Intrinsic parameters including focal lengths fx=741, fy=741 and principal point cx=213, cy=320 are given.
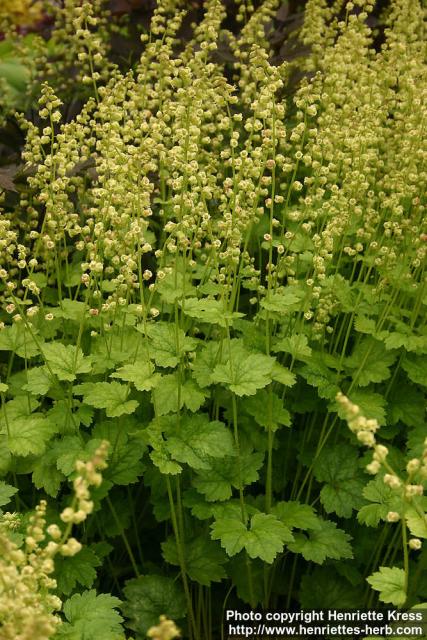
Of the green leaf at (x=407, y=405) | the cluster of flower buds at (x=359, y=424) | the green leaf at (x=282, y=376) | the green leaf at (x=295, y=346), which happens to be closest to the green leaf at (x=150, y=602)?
the green leaf at (x=282, y=376)

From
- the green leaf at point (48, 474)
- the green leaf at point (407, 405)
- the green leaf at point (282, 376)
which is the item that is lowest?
the green leaf at point (48, 474)

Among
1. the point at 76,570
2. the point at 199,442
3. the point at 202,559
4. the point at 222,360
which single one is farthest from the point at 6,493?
the point at 222,360

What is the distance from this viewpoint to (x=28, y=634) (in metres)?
1.50

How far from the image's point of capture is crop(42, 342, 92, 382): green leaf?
2777 mm

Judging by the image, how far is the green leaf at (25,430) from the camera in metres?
2.66

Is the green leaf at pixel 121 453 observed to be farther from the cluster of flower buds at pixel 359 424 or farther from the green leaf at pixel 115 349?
the cluster of flower buds at pixel 359 424

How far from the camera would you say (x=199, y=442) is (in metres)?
2.71

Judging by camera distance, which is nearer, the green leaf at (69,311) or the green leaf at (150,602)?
the green leaf at (150,602)

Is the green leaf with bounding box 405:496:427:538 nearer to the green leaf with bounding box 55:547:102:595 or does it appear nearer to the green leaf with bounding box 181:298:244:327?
the green leaf with bounding box 181:298:244:327

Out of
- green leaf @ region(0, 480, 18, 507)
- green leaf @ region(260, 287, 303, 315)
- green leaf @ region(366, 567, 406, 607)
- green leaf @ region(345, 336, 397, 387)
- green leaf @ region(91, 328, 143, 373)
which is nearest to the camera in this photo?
green leaf @ region(366, 567, 406, 607)

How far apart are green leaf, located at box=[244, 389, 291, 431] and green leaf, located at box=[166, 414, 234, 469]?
7.2 inches

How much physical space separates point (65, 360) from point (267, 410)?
2.66 feet

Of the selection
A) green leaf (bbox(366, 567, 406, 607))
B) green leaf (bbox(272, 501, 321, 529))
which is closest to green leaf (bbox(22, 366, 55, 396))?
green leaf (bbox(272, 501, 321, 529))

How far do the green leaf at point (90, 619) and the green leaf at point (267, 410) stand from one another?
0.87 m
